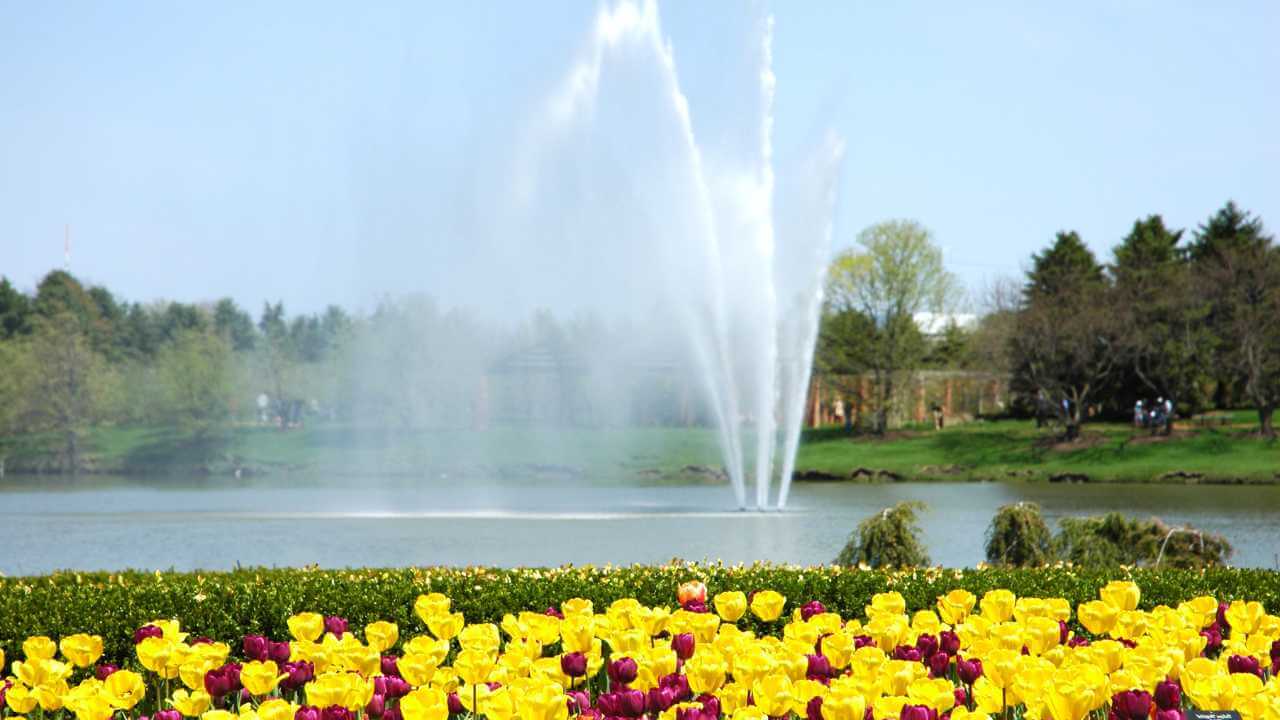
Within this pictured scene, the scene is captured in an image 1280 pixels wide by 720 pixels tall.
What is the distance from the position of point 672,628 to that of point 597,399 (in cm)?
5146

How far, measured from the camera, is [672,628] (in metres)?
6.17

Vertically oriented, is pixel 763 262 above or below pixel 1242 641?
above

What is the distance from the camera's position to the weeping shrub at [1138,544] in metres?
17.0

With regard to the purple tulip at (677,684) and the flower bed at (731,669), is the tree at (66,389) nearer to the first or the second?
the flower bed at (731,669)

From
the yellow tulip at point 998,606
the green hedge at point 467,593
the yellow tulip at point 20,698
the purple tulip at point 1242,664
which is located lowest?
the green hedge at point 467,593

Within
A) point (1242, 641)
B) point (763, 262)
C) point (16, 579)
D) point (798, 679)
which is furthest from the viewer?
point (763, 262)

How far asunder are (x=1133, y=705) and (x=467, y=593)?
796cm

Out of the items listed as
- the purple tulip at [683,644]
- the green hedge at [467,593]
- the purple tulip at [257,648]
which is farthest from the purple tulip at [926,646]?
the green hedge at [467,593]

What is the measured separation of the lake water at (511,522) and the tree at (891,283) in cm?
1711

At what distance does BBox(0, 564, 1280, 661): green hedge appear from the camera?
11.2 m

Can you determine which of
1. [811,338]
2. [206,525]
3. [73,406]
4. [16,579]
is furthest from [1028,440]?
[16,579]

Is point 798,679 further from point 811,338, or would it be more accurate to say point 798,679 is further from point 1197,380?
point 1197,380

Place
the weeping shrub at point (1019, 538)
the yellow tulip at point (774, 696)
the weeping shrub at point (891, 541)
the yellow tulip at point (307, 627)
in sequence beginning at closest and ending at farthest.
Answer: the yellow tulip at point (774, 696) < the yellow tulip at point (307, 627) < the weeping shrub at point (891, 541) < the weeping shrub at point (1019, 538)

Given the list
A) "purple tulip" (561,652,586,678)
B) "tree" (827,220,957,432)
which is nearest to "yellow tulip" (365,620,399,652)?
"purple tulip" (561,652,586,678)
